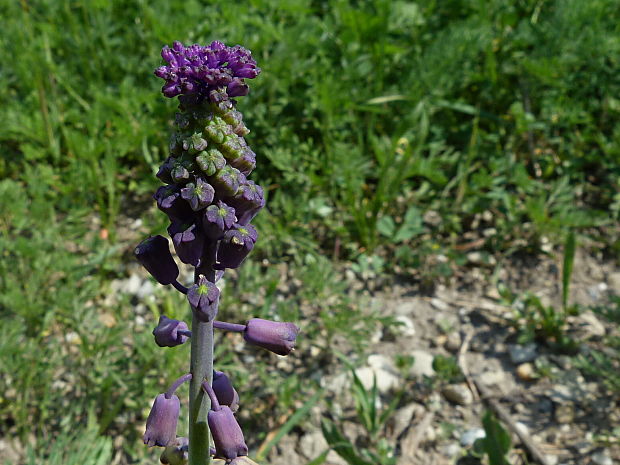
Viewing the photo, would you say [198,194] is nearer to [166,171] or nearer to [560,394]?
[166,171]

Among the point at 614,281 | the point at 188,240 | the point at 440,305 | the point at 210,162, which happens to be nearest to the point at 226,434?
the point at 188,240

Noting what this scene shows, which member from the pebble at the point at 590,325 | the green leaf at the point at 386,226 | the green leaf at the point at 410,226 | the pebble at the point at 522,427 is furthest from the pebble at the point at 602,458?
the green leaf at the point at 386,226

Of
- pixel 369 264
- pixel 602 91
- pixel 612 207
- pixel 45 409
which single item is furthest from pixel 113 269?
pixel 602 91

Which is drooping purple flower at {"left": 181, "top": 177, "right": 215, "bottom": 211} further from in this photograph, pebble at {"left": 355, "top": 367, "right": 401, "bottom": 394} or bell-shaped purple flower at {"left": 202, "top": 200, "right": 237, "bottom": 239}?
pebble at {"left": 355, "top": 367, "right": 401, "bottom": 394}

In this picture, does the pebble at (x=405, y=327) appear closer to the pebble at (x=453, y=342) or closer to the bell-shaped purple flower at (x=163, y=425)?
the pebble at (x=453, y=342)

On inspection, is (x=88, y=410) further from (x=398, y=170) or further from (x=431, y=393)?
(x=398, y=170)

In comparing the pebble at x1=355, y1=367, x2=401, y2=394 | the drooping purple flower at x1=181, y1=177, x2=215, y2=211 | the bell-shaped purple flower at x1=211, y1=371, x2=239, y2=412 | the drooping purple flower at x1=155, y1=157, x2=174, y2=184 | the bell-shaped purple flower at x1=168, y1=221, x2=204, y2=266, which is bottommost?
the bell-shaped purple flower at x1=211, y1=371, x2=239, y2=412

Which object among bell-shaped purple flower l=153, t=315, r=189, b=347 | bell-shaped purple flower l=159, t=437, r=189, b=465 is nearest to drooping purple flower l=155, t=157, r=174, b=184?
bell-shaped purple flower l=153, t=315, r=189, b=347
